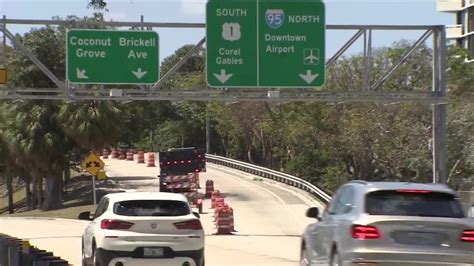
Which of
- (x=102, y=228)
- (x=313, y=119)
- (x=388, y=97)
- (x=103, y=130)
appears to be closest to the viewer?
(x=102, y=228)

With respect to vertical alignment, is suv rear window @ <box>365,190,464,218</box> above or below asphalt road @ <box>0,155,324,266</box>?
above

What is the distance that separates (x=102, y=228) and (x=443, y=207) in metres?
5.98

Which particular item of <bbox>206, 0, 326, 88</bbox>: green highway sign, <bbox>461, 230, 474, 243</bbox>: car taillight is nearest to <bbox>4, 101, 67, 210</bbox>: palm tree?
<bbox>206, 0, 326, 88</bbox>: green highway sign

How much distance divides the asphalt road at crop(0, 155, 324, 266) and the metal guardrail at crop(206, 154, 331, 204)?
20.9 inches

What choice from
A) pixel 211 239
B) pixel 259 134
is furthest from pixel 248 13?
pixel 259 134

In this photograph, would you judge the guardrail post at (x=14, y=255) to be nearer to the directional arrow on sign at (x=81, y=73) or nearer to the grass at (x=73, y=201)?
the directional arrow on sign at (x=81, y=73)

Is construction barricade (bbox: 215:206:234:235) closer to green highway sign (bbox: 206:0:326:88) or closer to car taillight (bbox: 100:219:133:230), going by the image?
green highway sign (bbox: 206:0:326:88)

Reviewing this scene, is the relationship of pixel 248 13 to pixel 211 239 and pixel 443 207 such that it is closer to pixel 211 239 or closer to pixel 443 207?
pixel 211 239

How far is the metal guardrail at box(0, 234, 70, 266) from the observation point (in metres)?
13.2

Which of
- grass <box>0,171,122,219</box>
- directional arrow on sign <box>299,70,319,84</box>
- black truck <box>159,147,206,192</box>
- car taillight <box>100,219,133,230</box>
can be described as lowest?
grass <box>0,171,122,219</box>

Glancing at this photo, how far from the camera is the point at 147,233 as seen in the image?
14945 millimetres

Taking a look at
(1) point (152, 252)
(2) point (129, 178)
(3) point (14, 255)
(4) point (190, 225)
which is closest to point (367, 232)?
(4) point (190, 225)

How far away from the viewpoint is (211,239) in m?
30.5

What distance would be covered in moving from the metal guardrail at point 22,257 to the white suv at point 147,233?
91cm
